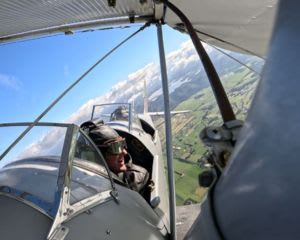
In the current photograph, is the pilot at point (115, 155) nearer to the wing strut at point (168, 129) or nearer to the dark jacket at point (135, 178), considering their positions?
the dark jacket at point (135, 178)

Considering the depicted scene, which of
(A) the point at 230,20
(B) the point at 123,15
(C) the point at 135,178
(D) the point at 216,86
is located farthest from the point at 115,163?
(D) the point at 216,86

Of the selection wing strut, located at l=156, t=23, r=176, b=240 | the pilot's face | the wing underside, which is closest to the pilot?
the pilot's face

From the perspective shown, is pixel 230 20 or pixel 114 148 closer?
pixel 114 148

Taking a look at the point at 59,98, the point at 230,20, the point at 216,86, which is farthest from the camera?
the point at 230,20

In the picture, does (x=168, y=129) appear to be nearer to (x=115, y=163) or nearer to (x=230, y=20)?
(x=115, y=163)

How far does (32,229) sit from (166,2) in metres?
2.61

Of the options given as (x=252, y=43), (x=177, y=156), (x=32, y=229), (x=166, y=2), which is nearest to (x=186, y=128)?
(x=177, y=156)

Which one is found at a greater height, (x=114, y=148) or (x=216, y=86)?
(x=216, y=86)

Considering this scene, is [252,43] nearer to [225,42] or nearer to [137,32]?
[225,42]

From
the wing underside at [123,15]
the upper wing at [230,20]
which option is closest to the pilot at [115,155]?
the wing underside at [123,15]

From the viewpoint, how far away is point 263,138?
586 millimetres

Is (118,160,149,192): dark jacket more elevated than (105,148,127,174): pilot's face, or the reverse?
(105,148,127,174): pilot's face

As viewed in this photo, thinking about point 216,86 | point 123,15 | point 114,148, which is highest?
point 123,15

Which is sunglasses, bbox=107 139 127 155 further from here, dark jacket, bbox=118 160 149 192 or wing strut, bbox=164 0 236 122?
wing strut, bbox=164 0 236 122
